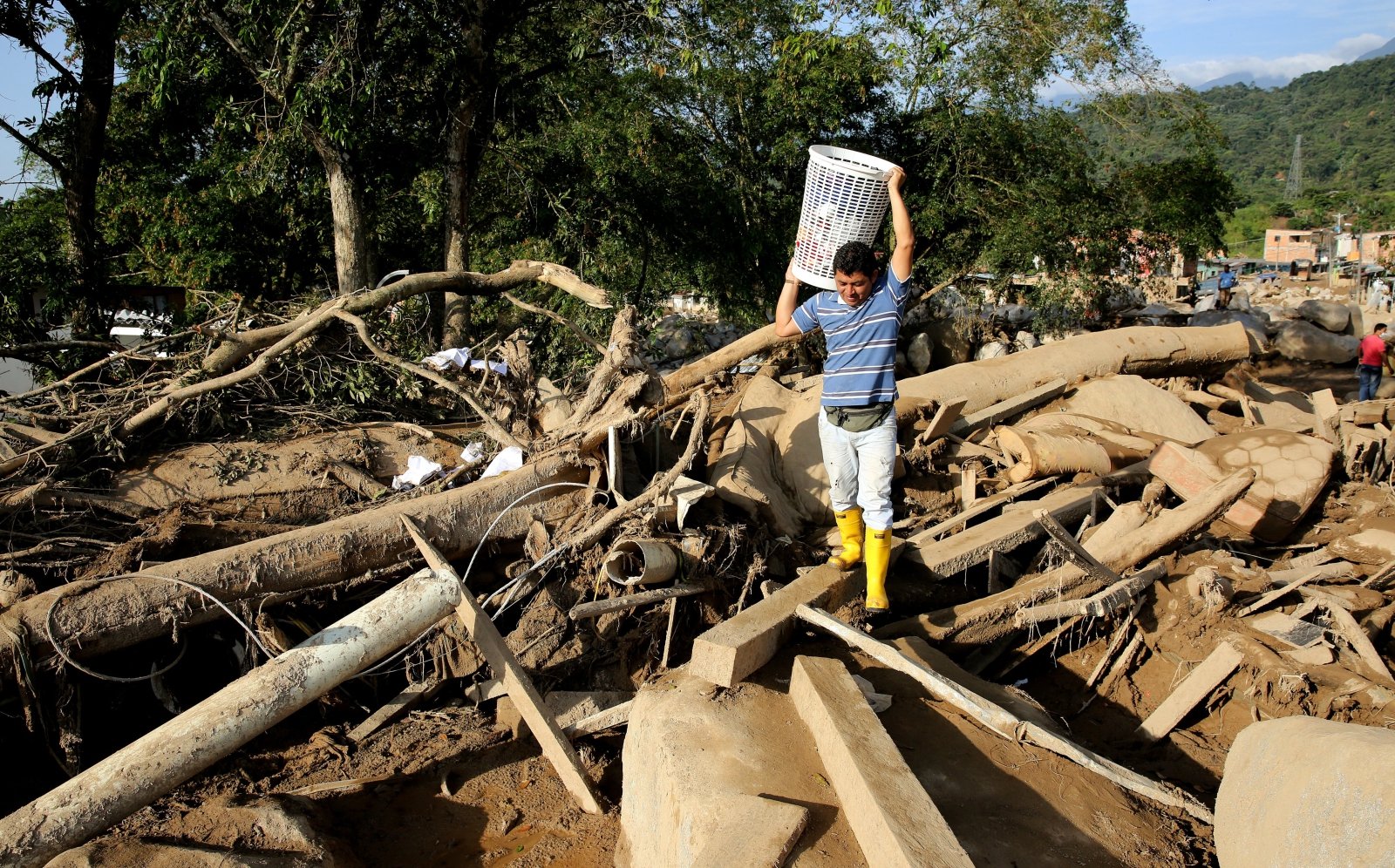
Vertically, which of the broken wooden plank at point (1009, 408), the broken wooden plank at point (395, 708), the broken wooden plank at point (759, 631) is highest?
the broken wooden plank at point (1009, 408)

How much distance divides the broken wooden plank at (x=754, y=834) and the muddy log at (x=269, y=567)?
239 centimetres

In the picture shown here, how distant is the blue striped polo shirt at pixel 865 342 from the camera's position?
390cm

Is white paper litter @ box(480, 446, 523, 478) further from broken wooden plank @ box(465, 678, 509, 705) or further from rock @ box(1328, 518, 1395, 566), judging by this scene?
rock @ box(1328, 518, 1395, 566)

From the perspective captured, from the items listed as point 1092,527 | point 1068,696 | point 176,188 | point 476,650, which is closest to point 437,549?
point 476,650

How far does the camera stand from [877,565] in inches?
161

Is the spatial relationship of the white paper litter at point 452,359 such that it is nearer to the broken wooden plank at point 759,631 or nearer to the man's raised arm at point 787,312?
the man's raised arm at point 787,312

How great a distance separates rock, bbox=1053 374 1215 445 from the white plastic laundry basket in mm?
3421

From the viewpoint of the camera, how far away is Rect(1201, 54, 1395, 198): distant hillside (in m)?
69.9

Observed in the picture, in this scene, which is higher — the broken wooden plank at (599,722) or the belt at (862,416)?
the belt at (862,416)

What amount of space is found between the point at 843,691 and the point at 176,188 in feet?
29.3

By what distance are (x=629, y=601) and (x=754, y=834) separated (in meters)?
1.74

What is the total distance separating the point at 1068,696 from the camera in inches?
179

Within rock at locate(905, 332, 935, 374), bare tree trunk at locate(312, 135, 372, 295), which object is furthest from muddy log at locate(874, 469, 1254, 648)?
rock at locate(905, 332, 935, 374)

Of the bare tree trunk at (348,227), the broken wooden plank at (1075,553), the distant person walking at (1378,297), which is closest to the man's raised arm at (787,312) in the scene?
the broken wooden plank at (1075,553)
